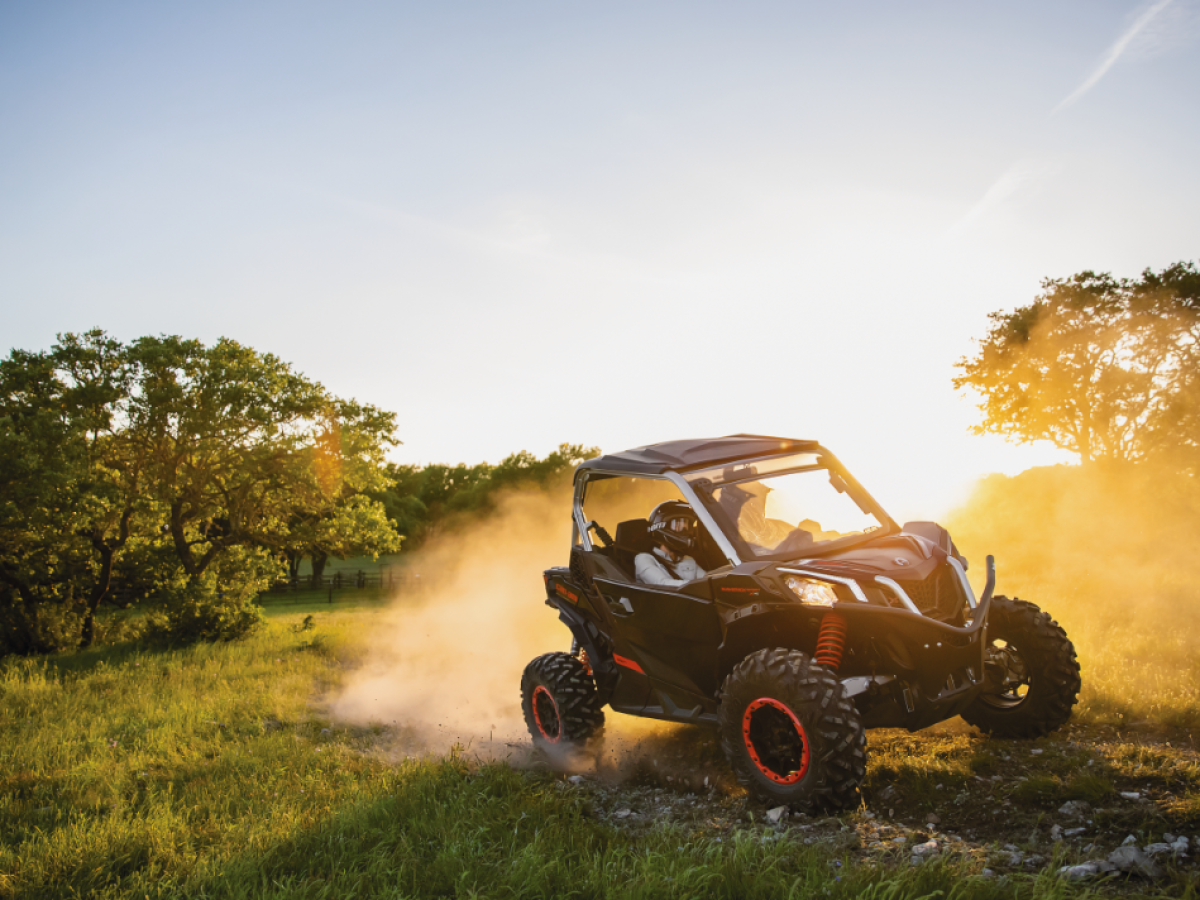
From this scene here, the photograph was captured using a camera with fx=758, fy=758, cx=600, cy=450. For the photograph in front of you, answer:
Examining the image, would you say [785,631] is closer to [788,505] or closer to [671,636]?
[671,636]

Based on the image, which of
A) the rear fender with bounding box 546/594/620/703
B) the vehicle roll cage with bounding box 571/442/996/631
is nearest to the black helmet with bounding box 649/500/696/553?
the vehicle roll cage with bounding box 571/442/996/631

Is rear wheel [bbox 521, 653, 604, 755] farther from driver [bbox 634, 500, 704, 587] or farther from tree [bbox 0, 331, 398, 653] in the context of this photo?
tree [bbox 0, 331, 398, 653]

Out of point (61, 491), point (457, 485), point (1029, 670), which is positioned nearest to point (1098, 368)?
point (1029, 670)

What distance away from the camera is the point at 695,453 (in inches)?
247

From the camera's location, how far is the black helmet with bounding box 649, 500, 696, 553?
21.0ft

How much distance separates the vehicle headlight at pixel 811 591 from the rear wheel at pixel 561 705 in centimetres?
255

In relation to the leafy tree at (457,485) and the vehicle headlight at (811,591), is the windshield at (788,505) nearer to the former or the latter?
the vehicle headlight at (811,591)

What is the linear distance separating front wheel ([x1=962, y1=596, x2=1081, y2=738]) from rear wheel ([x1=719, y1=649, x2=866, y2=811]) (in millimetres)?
1844

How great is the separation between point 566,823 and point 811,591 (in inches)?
89.4

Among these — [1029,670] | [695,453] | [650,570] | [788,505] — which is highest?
[695,453]

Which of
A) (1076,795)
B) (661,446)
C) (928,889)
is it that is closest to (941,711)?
(1076,795)

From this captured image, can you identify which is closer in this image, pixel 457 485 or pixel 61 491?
pixel 61 491

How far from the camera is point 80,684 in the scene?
13.2 metres

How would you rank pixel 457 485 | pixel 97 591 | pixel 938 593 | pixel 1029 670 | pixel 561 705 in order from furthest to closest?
pixel 457 485
pixel 97 591
pixel 561 705
pixel 1029 670
pixel 938 593
